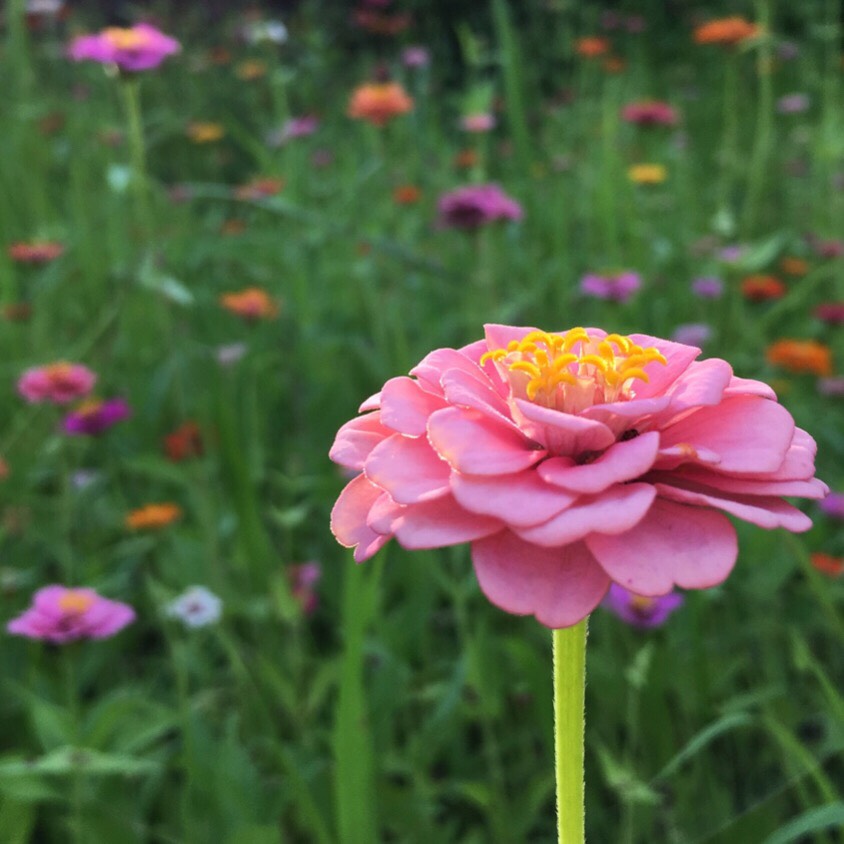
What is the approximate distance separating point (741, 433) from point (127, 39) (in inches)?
38.5

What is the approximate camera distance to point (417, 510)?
322 millimetres

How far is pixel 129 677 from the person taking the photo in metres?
1.02

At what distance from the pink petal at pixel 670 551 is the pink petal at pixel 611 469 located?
0.7 inches

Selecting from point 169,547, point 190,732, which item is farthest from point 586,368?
point 169,547

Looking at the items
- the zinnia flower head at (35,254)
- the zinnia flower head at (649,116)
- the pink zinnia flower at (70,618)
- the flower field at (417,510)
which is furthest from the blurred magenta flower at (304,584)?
the zinnia flower head at (649,116)

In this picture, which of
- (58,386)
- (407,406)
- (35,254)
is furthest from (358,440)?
(35,254)

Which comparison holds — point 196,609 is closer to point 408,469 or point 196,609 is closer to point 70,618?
point 70,618

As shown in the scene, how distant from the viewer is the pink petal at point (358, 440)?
0.36 metres

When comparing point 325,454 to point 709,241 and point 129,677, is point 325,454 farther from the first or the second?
point 709,241

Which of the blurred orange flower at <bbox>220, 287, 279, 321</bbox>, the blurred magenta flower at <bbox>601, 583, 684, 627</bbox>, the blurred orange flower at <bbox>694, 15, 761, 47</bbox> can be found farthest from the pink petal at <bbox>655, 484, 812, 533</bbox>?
the blurred orange flower at <bbox>694, 15, 761, 47</bbox>

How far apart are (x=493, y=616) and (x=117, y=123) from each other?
207 centimetres

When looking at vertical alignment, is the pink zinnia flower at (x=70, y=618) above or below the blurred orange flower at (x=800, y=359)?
above

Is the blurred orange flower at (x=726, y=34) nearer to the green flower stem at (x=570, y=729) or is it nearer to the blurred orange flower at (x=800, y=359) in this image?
the blurred orange flower at (x=800, y=359)

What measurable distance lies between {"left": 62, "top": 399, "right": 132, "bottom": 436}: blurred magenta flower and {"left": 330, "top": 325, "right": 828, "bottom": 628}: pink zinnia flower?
0.74 meters
